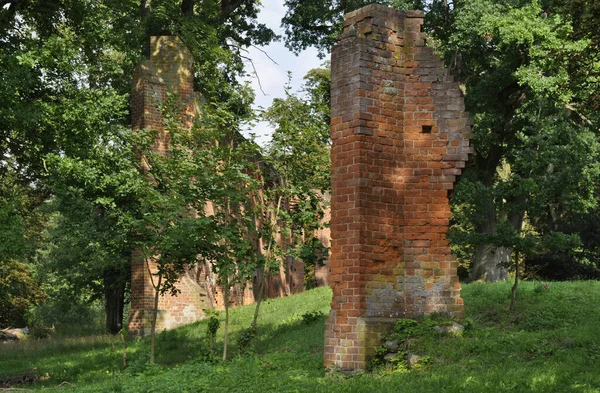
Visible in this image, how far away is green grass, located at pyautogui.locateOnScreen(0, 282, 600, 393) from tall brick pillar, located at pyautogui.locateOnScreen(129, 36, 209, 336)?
3.30 meters

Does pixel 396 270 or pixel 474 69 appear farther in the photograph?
pixel 474 69

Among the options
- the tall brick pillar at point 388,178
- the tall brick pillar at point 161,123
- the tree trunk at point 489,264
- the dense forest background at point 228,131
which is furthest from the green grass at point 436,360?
the tree trunk at point 489,264

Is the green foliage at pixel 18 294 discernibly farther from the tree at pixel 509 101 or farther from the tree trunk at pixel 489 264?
the tree trunk at pixel 489 264

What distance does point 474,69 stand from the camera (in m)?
26.8

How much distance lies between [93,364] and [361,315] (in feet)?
33.3

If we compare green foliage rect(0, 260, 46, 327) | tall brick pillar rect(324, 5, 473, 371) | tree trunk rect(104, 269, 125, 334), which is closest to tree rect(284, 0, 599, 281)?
tall brick pillar rect(324, 5, 473, 371)

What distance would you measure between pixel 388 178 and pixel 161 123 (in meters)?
15.1

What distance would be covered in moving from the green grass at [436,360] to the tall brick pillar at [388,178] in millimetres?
749

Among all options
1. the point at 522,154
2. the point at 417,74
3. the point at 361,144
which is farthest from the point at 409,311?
the point at 522,154

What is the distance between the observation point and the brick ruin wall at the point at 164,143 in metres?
23.9

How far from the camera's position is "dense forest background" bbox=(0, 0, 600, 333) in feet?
48.5

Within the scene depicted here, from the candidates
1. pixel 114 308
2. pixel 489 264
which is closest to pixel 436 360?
pixel 489 264

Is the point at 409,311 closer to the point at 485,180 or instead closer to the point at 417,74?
the point at 417,74

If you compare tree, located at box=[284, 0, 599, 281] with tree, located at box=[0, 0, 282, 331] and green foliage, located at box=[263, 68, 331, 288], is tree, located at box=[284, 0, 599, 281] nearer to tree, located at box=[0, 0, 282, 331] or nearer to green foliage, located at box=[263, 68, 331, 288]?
green foliage, located at box=[263, 68, 331, 288]
